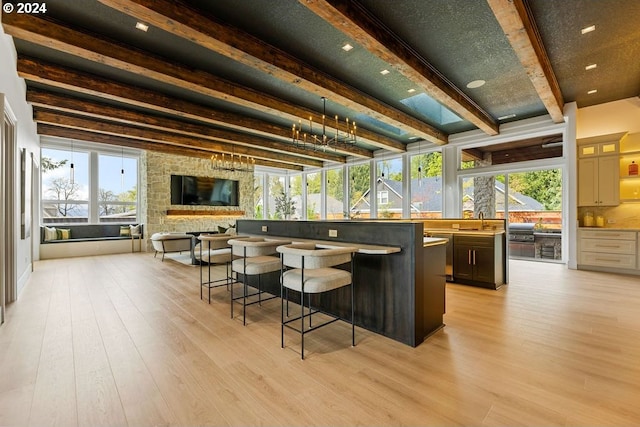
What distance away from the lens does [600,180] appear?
5.72m

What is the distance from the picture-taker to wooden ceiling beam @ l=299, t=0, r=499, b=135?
2.61 metres

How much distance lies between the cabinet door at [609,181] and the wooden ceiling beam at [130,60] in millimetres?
6051

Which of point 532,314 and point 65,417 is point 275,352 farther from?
point 532,314

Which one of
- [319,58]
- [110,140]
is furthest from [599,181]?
[110,140]

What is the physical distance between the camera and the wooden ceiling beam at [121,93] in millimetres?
3808

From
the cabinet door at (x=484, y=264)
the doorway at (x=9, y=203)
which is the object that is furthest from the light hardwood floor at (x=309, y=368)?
the cabinet door at (x=484, y=264)

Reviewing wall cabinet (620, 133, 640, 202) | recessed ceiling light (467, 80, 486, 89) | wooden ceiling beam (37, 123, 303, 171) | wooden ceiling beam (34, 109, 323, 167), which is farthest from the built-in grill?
wooden ceiling beam (37, 123, 303, 171)

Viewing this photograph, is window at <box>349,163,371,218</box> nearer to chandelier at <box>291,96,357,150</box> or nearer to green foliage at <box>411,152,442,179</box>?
green foliage at <box>411,152,442,179</box>

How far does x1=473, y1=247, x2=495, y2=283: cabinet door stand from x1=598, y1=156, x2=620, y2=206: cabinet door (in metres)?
3.46

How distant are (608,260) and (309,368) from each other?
6.44 metres

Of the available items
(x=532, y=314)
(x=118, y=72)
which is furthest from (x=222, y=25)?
(x=532, y=314)

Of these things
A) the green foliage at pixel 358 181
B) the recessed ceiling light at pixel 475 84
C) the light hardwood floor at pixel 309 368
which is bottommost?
the light hardwood floor at pixel 309 368

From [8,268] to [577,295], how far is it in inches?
293

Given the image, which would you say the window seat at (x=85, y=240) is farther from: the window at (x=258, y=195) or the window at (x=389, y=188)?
the window at (x=389, y=188)
